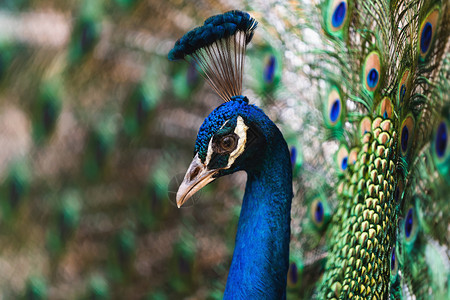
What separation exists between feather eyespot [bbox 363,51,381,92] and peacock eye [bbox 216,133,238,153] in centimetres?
40

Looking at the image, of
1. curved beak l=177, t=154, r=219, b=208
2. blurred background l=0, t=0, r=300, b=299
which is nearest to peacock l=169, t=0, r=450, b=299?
curved beak l=177, t=154, r=219, b=208

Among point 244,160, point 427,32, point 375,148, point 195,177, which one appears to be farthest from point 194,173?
point 427,32

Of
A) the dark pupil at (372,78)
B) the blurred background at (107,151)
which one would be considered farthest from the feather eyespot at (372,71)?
the blurred background at (107,151)

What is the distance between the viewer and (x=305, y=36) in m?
1.35

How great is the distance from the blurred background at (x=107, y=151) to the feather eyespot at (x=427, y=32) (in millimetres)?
483

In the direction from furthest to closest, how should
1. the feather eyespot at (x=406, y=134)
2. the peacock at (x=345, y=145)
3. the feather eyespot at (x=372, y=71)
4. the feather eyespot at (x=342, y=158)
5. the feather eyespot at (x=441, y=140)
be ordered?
the feather eyespot at (x=342, y=158), the feather eyespot at (x=372, y=71), the feather eyespot at (x=406, y=134), the peacock at (x=345, y=145), the feather eyespot at (x=441, y=140)

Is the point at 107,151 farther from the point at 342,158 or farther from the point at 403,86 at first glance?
the point at 403,86

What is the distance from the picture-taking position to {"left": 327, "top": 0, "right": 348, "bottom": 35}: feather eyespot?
4.04 feet

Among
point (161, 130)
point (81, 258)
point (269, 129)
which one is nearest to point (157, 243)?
point (81, 258)

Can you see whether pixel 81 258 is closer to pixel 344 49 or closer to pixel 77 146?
pixel 77 146

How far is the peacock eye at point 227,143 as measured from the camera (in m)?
1.00

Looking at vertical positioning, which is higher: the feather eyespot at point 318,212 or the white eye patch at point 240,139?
the white eye patch at point 240,139

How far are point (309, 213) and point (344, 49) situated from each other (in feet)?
1.55

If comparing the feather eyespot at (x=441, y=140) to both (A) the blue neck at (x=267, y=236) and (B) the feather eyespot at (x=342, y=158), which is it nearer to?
(A) the blue neck at (x=267, y=236)
